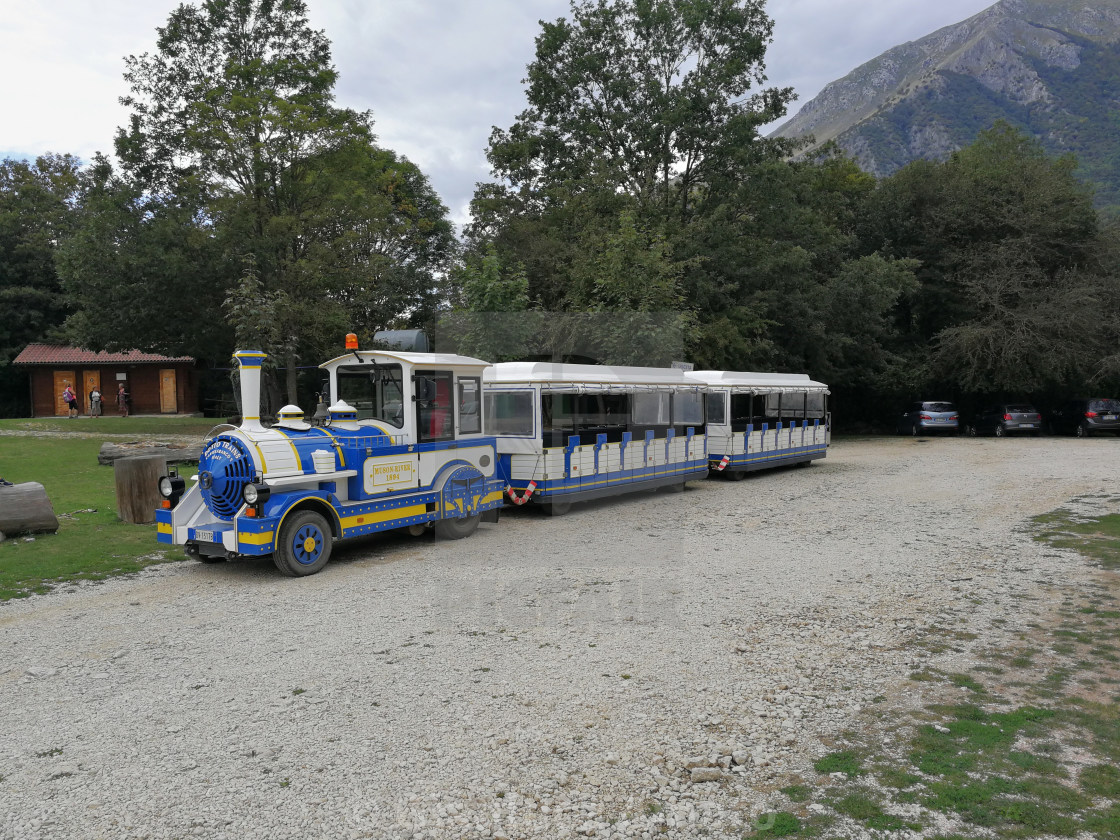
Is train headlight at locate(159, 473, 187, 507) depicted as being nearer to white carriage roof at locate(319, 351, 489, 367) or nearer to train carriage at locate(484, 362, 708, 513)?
white carriage roof at locate(319, 351, 489, 367)

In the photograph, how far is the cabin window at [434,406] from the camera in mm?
9766

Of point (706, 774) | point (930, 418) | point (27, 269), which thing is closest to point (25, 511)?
point (706, 774)

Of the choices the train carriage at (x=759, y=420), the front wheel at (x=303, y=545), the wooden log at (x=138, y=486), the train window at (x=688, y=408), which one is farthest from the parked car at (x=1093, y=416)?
the wooden log at (x=138, y=486)

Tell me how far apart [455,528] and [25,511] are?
5.36 m

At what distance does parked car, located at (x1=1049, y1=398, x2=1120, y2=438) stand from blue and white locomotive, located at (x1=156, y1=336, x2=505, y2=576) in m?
25.6

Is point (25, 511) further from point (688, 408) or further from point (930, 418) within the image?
point (930, 418)

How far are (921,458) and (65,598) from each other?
19832mm

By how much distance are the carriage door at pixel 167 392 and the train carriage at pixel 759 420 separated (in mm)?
28938

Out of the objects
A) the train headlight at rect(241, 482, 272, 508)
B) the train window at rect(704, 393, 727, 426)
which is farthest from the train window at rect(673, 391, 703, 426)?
the train headlight at rect(241, 482, 272, 508)

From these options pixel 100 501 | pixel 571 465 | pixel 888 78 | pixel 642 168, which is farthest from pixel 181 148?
pixel 888 78

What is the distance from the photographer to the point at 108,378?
119 ft

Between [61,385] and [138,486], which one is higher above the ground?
[61,385]

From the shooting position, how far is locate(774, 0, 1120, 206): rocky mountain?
92.2 metres

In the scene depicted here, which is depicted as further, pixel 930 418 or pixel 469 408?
pixel 930 418
